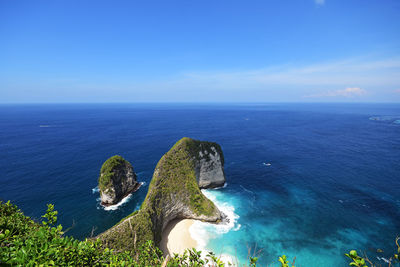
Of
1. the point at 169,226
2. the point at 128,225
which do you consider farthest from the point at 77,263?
the point at 169,226

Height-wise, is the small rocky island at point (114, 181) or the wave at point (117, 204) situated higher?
the small rocky island at point (114, 181)

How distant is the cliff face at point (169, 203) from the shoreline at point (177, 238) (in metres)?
1.16

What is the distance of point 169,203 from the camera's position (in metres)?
35.1

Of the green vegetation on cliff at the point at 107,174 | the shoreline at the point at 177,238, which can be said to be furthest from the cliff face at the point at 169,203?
the green vegetation on cliff at the point at 107,174

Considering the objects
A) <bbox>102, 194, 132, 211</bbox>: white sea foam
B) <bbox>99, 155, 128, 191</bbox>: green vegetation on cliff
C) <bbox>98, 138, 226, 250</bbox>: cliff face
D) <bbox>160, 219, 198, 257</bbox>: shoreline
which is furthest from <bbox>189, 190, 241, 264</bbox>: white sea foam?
<bbox>99, 155, 128, 191</bbox>: green vegetation on cliff

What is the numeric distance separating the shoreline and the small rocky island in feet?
57.1

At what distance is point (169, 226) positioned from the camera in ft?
118

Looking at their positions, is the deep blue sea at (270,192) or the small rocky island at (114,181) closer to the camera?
the deep blue sea at (270,192)

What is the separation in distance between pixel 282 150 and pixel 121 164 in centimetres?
7159

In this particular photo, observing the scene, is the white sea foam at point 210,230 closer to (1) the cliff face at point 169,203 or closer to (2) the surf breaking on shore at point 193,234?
(2) the surf breaking on shore at point 193,234

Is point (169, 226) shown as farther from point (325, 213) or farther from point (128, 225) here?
point (325, 213)

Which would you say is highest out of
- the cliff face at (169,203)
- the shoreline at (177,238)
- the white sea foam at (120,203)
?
the cliff face at (169,203)

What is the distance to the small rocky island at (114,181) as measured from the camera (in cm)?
4250

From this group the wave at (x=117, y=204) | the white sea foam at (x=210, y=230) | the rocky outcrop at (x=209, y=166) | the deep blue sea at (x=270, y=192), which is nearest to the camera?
the white sea foam at (x=210, y=230)
